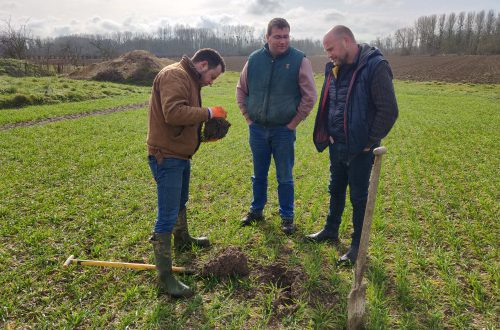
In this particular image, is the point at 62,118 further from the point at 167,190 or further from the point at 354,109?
the point at 354,109

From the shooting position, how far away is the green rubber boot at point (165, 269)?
3.45m

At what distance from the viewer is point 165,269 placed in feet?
11.5

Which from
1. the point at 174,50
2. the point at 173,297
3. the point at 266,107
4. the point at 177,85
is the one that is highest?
the point at 174,50

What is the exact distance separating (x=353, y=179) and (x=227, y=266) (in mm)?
1703

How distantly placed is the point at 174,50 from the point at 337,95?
12686cm

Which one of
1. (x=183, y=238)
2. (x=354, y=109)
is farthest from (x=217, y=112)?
(x=183, y=238)

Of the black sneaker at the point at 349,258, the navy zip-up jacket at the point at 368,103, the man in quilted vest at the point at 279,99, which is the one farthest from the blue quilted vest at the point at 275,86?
the black sneaker at the point at 349,258

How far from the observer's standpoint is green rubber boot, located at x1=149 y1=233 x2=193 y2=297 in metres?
3.45

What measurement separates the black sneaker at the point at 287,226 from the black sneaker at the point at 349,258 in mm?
926

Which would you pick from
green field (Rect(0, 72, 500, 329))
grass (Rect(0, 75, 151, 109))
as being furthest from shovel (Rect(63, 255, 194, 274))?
grass (Rect(0, 75, 151, 109))

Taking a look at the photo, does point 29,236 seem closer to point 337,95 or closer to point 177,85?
point 177,85

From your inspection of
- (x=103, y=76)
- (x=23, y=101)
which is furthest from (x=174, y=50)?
(x=23, y=101)

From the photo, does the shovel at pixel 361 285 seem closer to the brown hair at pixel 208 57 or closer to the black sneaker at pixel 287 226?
the brown hair at pixel 208 57

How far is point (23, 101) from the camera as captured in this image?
55.4 ft
